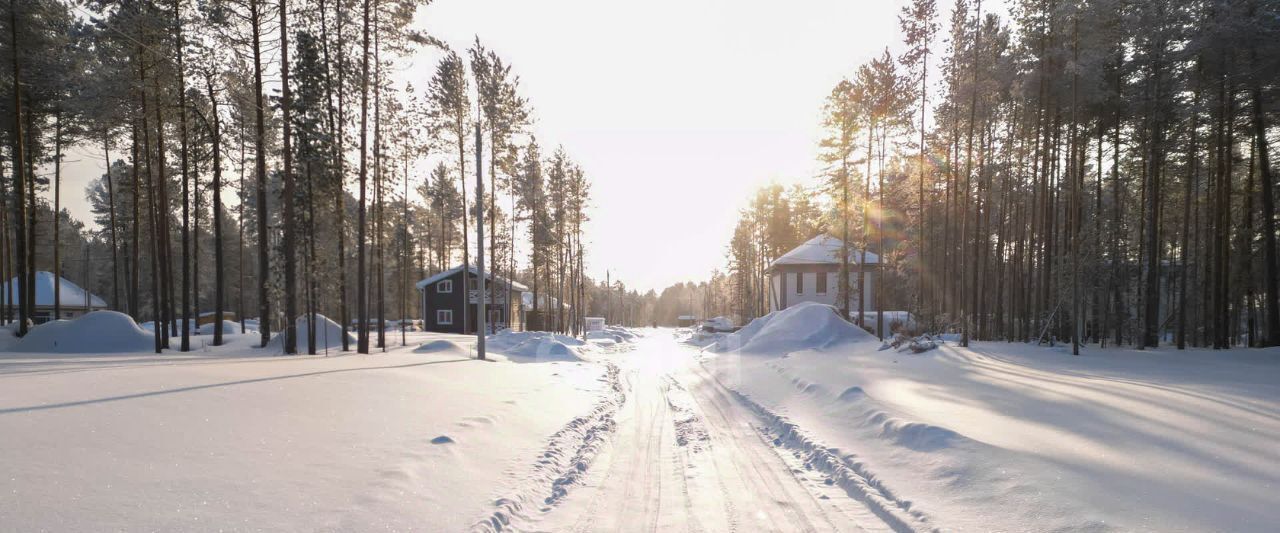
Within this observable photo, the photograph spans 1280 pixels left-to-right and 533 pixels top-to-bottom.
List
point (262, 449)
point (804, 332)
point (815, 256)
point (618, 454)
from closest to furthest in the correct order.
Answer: point (262, 449) → point (618, 454) → point (804, 332) → point (815, 256)

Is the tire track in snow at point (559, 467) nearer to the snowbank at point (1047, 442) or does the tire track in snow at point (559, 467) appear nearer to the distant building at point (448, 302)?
the snowbank at point (1047, 442)

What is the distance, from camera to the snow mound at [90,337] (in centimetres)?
1862

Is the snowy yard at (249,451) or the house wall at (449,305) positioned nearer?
the snowy yard at (249,451)

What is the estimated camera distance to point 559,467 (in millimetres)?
7000

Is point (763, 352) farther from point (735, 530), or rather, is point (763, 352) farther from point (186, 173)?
point (186, 173)

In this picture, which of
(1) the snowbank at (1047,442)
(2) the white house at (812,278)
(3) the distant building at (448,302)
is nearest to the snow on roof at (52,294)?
(3) the distant building at (448,302)

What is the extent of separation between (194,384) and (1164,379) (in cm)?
1856

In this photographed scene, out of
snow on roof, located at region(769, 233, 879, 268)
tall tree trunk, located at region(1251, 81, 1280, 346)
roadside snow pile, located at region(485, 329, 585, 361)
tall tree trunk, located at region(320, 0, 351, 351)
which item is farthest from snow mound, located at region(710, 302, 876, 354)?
snow on roof, located at region(769, 233, 879, 268)

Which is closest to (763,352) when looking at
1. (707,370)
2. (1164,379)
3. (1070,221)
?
(707,370)

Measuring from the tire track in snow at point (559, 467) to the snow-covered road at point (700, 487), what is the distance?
0.51 ft

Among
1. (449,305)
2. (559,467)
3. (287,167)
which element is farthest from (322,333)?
(449,305)

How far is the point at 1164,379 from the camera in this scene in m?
12.4

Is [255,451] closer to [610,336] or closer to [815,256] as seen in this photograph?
[610,336]

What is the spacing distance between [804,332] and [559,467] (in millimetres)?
20684
